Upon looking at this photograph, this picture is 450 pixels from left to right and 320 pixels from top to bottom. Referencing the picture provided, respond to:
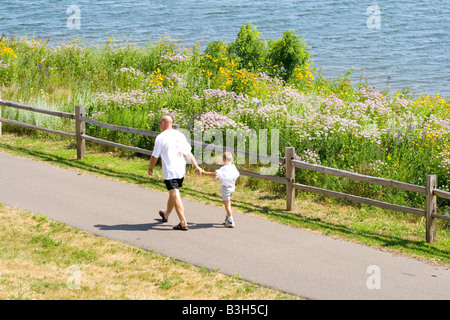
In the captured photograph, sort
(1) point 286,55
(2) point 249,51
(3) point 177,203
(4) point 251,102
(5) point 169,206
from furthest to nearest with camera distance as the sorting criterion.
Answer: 1. (2) point 249,51
2. (1) point 286,55
3. (4) point 251,102
4. (5) point 169,206
5. (3) point 177,203

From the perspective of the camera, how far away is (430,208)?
9.91 m

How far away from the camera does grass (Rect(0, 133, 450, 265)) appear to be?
10031 mm

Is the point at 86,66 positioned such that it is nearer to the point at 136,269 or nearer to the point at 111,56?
the point at 111,56

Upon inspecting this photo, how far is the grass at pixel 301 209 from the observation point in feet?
32.9

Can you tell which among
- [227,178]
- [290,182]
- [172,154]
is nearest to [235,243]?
[227,178]

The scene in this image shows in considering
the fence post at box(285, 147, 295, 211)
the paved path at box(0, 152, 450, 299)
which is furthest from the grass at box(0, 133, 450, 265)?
the paved path at box(0, 152, 450, 299)

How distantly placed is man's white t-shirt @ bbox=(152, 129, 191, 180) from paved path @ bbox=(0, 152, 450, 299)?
924mm

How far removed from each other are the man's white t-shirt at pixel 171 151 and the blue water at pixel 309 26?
1824cm

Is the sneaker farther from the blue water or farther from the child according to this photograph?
the blue water

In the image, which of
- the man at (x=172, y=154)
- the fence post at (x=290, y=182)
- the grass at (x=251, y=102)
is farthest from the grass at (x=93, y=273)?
the grass at (x=251, y=102)

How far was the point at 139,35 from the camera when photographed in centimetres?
3816

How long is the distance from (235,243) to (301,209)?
2.08 meters

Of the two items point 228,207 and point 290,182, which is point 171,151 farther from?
point 290,182
